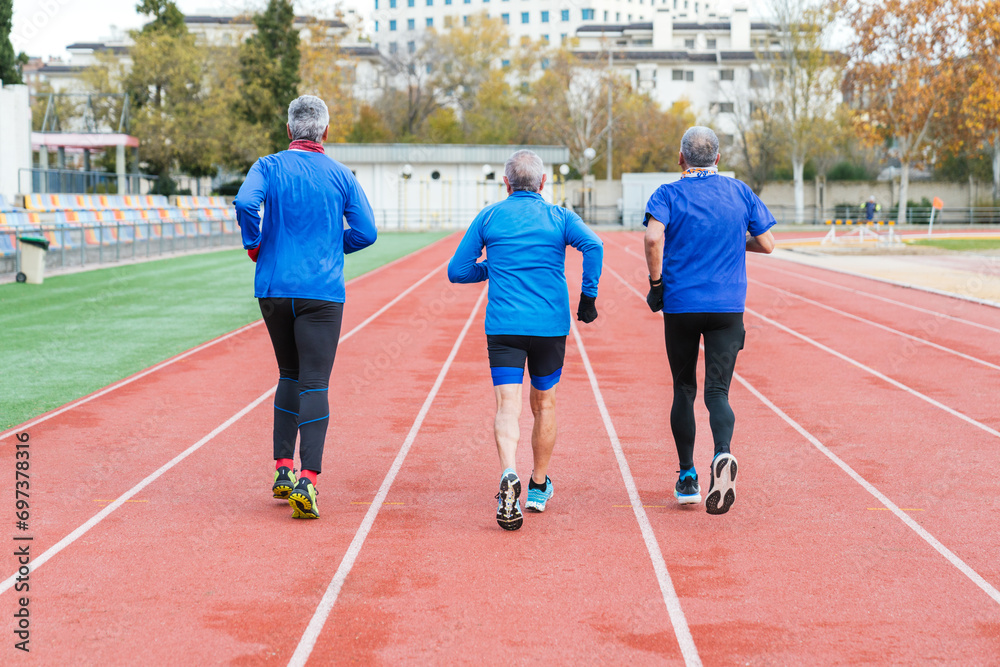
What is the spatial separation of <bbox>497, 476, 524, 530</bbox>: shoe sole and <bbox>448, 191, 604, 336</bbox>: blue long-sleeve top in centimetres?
74

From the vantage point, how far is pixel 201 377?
9.97 m

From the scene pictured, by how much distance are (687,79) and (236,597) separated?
319ft

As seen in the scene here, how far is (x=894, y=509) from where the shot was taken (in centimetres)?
564

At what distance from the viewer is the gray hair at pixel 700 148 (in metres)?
5.60

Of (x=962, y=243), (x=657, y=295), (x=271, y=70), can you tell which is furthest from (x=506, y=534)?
(x=271, y=70)

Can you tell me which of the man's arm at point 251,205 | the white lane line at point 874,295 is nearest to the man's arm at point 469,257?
the man's arm at point 251,205

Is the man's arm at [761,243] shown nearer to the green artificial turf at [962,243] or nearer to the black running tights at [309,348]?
the black running tights at [309,348]

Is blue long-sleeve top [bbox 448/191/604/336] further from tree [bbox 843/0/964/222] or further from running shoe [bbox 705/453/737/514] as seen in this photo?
tree [bbox 843/0/964/222]

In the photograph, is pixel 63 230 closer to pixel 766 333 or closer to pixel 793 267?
pixel 766 333

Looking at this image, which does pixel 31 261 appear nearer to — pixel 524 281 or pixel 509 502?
pixel 524 281

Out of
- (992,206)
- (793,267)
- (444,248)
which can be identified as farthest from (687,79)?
(793,267)

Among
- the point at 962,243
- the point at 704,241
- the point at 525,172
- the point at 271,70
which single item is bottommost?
the point at 962,243

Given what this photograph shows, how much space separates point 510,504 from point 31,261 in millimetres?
16075

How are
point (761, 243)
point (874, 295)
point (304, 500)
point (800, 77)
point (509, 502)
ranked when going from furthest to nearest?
point (800, 77) → point (874, 295) → point (761, 243) → point (304, 500) → point (509, 502)
